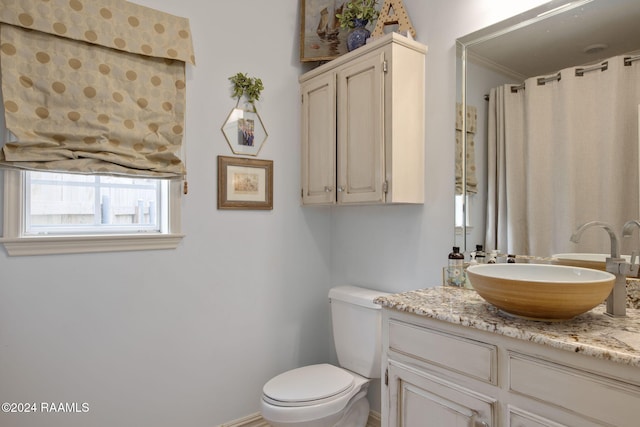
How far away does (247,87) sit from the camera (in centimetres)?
215

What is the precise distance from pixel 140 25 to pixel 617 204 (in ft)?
7.06

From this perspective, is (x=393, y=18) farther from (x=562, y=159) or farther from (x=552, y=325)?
(x=552, y=325)

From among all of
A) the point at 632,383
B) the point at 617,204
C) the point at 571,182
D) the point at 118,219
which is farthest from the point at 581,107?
the point at 118,219

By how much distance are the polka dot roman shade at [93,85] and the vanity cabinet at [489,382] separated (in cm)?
138

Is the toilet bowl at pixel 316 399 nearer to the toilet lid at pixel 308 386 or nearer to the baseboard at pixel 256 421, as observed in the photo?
the toilet lid at pixel 308 386

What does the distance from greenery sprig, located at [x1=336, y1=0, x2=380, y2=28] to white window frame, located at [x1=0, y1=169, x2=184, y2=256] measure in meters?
1.28

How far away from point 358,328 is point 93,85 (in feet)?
5.71

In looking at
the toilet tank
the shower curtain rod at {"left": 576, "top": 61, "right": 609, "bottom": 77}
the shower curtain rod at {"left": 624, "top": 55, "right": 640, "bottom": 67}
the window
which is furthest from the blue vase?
the toilet tank

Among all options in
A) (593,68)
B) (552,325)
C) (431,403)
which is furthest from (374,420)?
(593,68)

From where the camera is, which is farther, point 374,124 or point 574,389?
point 374,124

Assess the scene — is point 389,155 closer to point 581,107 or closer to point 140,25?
point 581,107

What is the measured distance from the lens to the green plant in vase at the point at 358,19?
79.9 inches

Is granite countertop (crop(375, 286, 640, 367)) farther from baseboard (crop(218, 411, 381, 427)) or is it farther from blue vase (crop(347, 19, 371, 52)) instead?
blue vase (crop(347, 19, 371, 52))

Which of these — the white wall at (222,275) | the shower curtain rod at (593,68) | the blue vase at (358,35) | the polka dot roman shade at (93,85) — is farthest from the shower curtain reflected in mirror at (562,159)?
the polka dot roman shade at (93,85)
